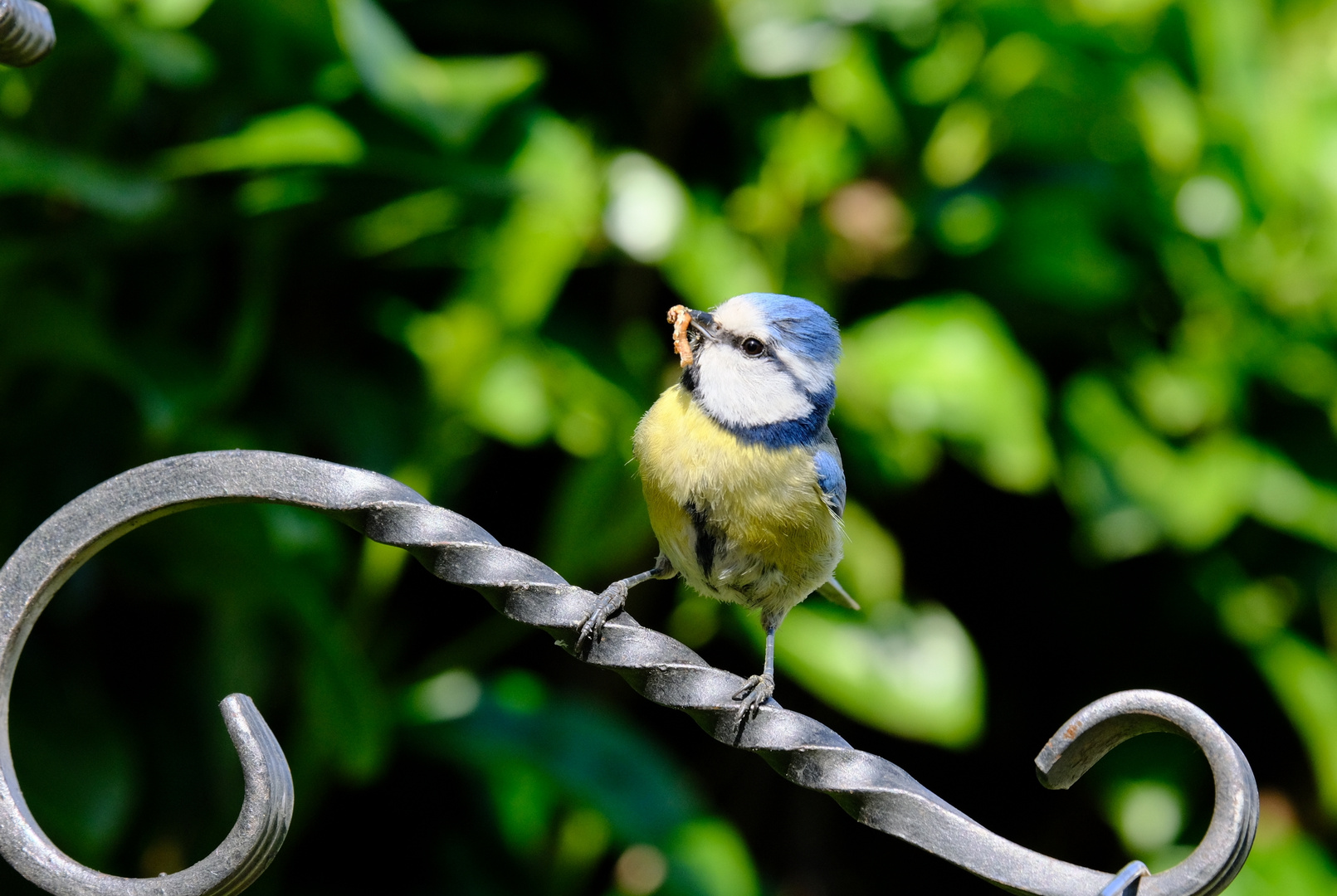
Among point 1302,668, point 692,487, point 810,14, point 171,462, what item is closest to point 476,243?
point 810,14

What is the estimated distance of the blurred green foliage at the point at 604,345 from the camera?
5.89 feet

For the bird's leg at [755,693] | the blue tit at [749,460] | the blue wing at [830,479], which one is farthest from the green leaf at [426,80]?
the bird's leg at [755,693]

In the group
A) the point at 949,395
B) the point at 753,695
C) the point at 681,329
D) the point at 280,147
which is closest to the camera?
the point at 753,695

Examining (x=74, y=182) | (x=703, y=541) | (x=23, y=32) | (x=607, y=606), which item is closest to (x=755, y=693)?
(x=607, y=606)

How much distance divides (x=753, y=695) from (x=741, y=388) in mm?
444

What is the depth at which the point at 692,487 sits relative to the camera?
1.25 metres

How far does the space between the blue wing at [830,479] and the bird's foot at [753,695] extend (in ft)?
0.91

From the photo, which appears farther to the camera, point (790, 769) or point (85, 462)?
point (85, 462)

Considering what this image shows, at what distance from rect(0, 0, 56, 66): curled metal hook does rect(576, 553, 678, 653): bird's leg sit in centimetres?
60

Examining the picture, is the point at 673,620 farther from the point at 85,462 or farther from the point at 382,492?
the point at 382,492

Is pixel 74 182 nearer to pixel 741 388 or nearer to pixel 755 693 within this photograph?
pixel 741 388

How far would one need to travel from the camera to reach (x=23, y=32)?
2.87 ft

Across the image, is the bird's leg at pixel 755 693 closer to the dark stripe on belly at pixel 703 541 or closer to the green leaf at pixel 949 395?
the dark stripe on belly at pixel 703 541

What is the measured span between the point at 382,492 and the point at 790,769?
0.34 metres
